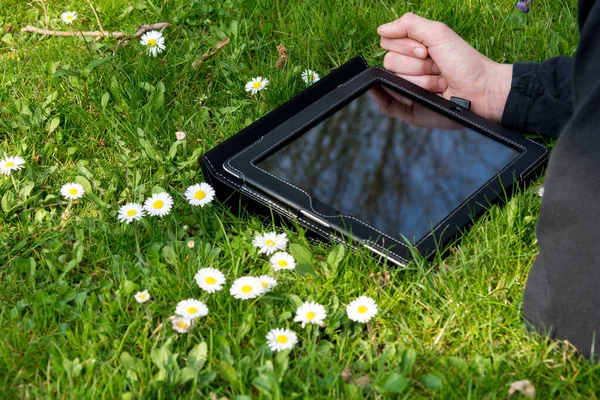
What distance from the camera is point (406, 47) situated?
2.65 metres

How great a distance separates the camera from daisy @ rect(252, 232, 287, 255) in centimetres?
208

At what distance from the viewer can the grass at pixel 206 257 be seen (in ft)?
5.77

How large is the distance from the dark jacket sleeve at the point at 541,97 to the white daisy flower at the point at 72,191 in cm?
139

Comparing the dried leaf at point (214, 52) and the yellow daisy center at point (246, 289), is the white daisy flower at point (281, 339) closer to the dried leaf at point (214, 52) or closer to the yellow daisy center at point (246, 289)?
the yellow daisy center at point (246, 289)

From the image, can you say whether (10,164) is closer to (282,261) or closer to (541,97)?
(282,261)

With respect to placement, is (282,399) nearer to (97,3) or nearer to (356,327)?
(356,327)

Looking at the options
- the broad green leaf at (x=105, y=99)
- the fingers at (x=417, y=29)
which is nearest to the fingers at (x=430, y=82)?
the fingers at (x=417, y=29)

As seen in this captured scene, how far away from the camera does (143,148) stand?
2518mm

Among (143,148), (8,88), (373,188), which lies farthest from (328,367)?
(8,88)

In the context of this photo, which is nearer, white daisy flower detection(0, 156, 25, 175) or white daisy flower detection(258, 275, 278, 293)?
white daisy flower detection(258, 275, 278, 293)

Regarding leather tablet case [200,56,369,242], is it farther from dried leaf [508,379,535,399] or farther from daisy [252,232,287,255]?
dried leaf [508,379,535,399]

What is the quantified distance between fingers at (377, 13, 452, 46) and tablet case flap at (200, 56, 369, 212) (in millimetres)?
227

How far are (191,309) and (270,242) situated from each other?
1.06ft

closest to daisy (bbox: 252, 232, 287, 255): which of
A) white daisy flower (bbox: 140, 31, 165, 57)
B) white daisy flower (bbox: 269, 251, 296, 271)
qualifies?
white daisy flower (bbox: 269, 251, 296, 271)
